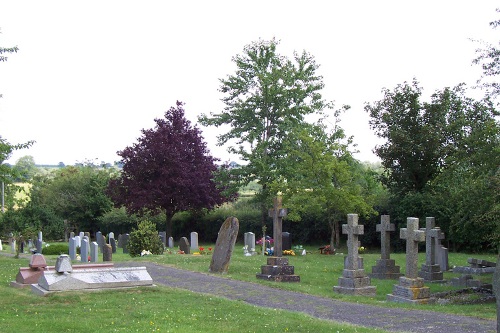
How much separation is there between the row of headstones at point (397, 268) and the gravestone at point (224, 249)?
377 cm

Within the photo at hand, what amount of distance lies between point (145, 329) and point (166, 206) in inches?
1103

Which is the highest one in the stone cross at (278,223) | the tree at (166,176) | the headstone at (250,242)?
the tree at (166,176)

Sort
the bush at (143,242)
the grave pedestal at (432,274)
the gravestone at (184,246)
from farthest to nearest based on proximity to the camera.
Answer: the gravestone at (184,246) → the bush at (143,242) → the grave pedestal at (432,274)

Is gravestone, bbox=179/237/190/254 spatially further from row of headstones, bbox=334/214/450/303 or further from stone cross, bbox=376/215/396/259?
stone cross, bbox=376/215/396/259

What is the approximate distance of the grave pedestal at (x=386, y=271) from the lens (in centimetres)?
1939

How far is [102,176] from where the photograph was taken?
50.1 m

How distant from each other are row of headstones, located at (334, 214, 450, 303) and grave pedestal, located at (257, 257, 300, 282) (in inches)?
72.3

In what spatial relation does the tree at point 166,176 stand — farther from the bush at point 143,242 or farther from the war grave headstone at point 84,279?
the war grave headstone at point 84,279

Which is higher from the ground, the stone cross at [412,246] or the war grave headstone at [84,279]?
the stone cross at [412,246]

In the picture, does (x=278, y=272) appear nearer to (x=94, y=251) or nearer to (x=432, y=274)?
(x=432, y=274)

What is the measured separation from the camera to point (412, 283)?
46.0ft

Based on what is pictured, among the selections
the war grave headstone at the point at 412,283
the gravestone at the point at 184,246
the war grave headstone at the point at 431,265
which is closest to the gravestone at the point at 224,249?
the war grave headstone at the point at 412,283

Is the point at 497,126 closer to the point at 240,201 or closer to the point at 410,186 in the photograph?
the point at 410,186

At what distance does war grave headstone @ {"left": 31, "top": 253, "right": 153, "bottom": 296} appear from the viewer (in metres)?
13.4
